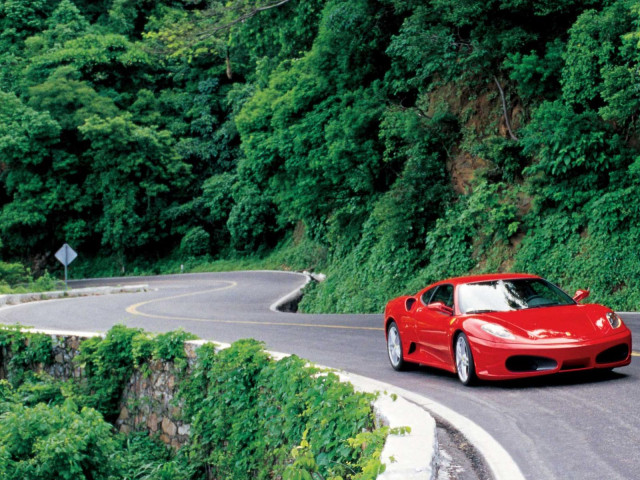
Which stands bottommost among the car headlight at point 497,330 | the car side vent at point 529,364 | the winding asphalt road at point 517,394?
the winding asphalt road at point 517,394

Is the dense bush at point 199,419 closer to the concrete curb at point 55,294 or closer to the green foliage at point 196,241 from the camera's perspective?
the concrete curb at point 55,294

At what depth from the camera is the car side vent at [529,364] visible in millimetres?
7906

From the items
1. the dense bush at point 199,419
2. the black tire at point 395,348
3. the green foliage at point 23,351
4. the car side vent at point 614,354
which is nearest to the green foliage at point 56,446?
the dense bush at point 199,419

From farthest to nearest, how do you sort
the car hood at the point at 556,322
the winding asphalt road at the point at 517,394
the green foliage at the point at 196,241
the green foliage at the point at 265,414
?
the green foliage at the point at 196,241, the car hood at the point at 556,322, the green foliage at the point at 265,414, the winding asphalt road at the point at 517,394

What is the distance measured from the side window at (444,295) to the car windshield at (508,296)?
0.18 m

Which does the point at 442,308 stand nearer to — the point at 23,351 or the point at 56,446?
the point at 56,446

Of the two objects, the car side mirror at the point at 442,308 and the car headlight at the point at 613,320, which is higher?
the car side mirror at the point at 442,308

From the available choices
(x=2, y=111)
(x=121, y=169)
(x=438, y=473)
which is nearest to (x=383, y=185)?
(x=438, y=473)

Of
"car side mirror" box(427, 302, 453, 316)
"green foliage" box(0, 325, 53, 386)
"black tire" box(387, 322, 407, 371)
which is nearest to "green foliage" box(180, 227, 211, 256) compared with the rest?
"green foliage" box(0, 325, 53, 386)

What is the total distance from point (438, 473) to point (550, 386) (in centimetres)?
360

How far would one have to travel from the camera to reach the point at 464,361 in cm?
863

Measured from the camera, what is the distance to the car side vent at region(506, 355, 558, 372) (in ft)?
25.9

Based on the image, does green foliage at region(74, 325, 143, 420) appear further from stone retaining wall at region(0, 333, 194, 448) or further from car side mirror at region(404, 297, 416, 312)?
car side mirror at region(404, 297, 416, 312)

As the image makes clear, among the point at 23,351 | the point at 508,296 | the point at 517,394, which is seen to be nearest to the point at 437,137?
the point at 23,351
